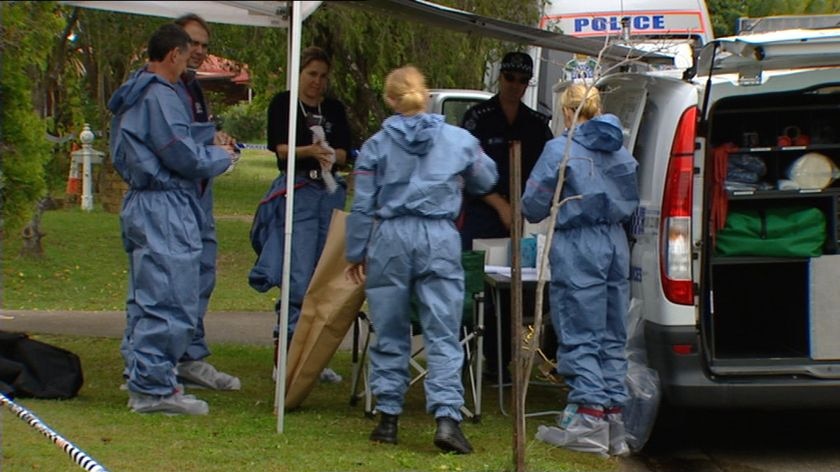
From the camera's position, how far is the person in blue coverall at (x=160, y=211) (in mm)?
6582

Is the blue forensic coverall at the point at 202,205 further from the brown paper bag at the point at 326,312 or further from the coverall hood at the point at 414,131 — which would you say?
the coverall hood at the point at 414,131

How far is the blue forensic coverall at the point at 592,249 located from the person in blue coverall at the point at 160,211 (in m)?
1.78

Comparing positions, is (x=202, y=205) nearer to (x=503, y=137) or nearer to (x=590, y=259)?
(x=503, y=137)

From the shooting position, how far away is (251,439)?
6.23 metres

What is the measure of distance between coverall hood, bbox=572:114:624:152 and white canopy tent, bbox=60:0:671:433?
35cm

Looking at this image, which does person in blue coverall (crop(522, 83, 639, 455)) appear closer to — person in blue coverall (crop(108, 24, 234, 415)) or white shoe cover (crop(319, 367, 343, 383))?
person in blue coverall (crop(108, 24, 234, 415))

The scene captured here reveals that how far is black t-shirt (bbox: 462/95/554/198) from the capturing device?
8.34m

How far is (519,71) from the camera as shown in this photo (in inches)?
325

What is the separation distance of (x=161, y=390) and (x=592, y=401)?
224 centimetres

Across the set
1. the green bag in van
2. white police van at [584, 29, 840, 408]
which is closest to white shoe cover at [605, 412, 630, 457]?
white police van at [584, 29, 840, 408]

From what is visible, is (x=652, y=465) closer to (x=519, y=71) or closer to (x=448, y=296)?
(x=448, y=296)

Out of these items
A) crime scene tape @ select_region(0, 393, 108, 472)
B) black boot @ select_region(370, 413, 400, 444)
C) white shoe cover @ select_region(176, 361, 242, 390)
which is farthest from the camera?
white shoe cover @ select_region(176, 361, 242, 390)

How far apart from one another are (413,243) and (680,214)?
50.7 inches

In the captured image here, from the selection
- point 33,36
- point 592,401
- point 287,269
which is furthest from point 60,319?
point 592,401
